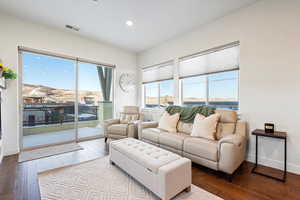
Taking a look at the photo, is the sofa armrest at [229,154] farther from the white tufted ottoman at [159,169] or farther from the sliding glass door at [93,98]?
the sliding glass door at [93,98]

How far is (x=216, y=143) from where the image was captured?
2207 mm

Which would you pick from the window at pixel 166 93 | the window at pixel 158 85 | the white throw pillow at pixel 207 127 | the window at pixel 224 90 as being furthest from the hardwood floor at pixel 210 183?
the window at pixel 158 85

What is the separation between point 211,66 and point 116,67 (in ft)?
9.61

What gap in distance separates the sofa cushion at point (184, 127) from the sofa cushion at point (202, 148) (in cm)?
55

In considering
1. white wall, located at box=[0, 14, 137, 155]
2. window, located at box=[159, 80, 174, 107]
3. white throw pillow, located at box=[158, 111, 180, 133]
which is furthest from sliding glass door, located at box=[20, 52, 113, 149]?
white throw pillow, located at box=[158, 111, 180, 133]

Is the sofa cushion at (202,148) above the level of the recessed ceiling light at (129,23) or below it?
below

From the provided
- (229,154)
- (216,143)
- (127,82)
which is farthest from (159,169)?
(127,82)

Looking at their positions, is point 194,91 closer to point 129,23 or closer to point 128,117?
point 128,117

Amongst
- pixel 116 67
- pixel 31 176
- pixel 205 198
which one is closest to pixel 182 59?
pixel 116 67

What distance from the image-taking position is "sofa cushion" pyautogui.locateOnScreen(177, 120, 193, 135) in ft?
9.80

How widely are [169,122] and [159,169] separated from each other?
169 centimetres

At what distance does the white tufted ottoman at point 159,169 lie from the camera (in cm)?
150

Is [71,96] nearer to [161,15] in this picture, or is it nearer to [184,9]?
[161,15]

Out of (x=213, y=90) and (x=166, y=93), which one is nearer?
(x=213, y=90)
